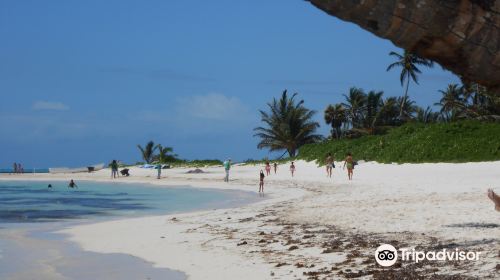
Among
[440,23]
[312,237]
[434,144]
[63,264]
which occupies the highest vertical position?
[434,144]

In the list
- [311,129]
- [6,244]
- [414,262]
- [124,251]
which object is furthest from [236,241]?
[311,129]

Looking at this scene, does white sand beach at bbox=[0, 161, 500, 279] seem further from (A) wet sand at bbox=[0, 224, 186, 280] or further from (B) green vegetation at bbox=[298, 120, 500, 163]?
(B) green vegetation at bbox=[298, 120, 500, 163]

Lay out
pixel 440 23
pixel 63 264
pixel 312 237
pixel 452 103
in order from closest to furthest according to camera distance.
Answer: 1. pixel 440 23
2. pixel 63 264
3. pixel 312 237
4. pixel 452 103

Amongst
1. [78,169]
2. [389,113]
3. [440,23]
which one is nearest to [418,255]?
[440,23]

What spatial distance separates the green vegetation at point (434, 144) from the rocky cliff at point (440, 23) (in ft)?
99.7

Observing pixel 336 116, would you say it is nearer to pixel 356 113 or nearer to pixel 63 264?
pixel 356 113

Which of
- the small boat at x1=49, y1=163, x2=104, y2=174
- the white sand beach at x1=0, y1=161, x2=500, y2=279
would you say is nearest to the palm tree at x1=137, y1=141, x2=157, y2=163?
the small boat at x1=49, y1=163, x2=104, y2=174

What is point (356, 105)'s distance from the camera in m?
61.2

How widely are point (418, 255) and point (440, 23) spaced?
4590 millimetres

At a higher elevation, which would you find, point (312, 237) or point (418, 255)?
point (418, 255)

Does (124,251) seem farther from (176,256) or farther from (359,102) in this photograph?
(359,102)

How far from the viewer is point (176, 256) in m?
9.88

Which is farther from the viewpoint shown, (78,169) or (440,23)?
(78,169)

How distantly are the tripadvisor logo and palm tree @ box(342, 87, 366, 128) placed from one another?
53.6m
